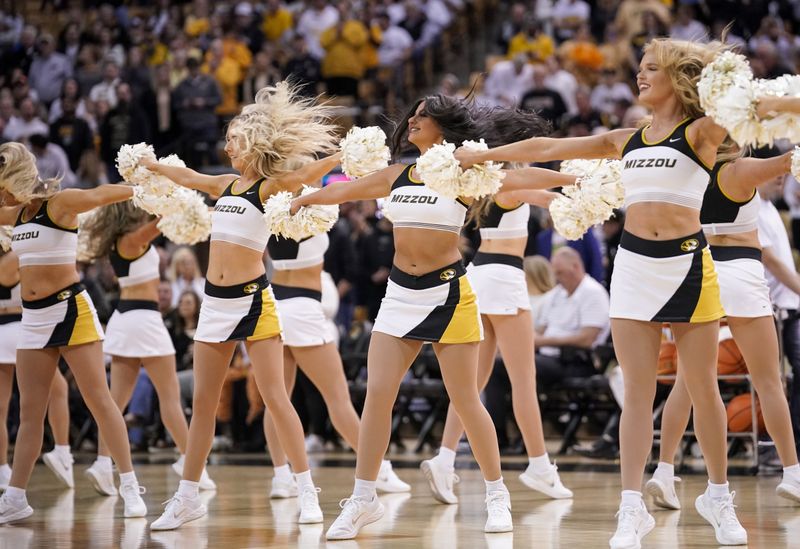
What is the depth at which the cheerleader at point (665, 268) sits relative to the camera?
459 cm

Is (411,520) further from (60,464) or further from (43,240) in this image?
(60,464)

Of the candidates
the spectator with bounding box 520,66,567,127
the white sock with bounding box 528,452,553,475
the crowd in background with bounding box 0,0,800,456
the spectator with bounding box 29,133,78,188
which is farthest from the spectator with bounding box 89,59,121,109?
the white sock with bounding box 528,452,553,475

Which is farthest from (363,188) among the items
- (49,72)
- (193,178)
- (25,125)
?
(49,72)

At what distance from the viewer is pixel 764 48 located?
39.8 ft

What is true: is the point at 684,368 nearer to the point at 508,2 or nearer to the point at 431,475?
the point at 431,475

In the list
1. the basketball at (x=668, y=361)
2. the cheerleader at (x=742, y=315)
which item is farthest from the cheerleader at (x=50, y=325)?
the basketball at (x=668, y=361)

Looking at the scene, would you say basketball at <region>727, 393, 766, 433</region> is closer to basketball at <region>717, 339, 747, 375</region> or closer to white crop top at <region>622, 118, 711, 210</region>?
basketball at <region>717, 339, 747, 375</region>

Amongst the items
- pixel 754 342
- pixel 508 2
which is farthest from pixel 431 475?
pixel 508 2

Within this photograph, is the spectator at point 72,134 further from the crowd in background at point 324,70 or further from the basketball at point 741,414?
the basketball at point 741,414

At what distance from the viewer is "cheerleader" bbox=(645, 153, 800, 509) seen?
18.3 feet

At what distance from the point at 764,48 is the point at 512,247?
6630 mm

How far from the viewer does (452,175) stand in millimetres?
4879

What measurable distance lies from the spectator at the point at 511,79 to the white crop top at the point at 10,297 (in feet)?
24.1

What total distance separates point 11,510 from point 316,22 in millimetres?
10529
